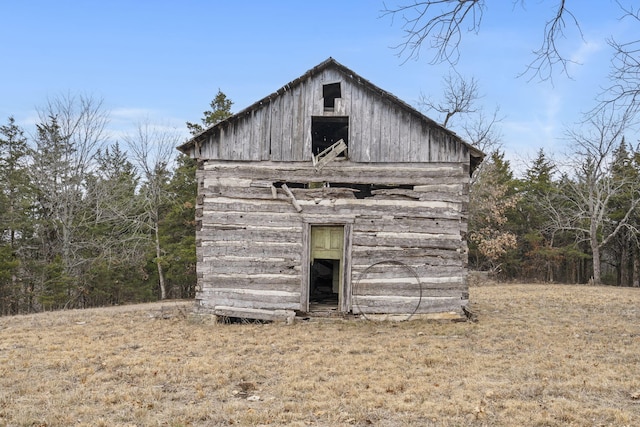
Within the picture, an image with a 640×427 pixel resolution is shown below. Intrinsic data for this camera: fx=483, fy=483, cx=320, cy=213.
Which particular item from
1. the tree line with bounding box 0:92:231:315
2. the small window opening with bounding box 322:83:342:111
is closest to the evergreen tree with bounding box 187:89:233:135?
the tree line with bounding box 0:92:231:315

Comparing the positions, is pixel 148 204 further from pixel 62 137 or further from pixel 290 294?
pixel 290 294

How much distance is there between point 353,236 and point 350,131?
8.96 feet

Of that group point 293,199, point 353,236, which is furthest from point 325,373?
point 293,199

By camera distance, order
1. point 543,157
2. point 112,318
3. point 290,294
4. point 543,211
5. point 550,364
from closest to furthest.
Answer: point 550,364 < point 290,294 < point 112,318 < point 543,211 < point 543,157

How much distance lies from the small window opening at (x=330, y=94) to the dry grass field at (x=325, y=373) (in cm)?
598

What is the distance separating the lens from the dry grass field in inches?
222

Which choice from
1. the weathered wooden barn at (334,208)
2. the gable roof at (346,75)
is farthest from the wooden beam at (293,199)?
the gable roof at (346,75)

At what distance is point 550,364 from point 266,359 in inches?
188

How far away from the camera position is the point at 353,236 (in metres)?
12.4

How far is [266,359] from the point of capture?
28.2 ft

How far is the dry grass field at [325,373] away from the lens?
18.5 feet

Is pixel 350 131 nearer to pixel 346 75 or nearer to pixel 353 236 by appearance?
pixel 346 75

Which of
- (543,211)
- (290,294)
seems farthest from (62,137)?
(543,211)

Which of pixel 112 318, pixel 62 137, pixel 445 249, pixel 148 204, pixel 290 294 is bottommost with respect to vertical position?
pixel 112 318
